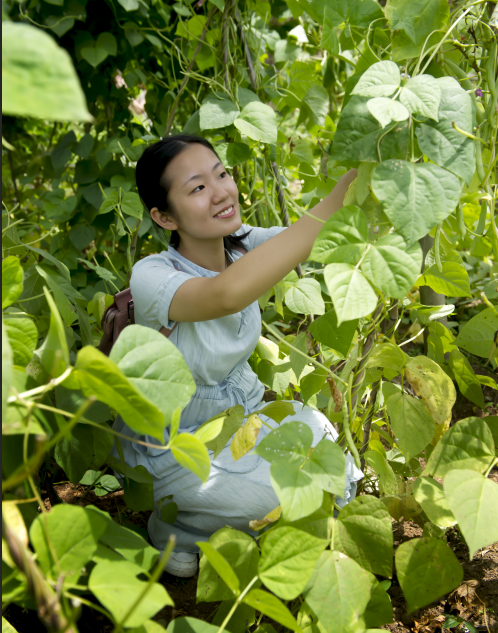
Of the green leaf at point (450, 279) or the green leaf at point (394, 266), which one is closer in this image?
the green leaf at point (394, 266)

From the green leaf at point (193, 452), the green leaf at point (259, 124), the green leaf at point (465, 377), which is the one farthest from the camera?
the green leaf at point (259, 124)

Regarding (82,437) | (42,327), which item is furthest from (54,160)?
(82,437)

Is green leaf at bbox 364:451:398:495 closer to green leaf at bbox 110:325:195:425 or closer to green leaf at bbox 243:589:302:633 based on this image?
green leaf at bbox 243:589:302:633

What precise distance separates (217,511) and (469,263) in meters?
1.68

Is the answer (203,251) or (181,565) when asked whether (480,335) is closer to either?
(203,251)

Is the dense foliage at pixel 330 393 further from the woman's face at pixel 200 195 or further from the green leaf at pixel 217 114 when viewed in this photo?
the woman's face at pixel 200 195

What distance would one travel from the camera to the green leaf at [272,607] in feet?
1.94

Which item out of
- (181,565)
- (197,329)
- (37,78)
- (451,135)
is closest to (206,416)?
(197,329)

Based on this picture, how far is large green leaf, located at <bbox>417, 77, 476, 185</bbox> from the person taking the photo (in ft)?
2.06

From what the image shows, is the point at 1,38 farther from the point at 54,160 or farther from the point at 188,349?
the point at 54,160

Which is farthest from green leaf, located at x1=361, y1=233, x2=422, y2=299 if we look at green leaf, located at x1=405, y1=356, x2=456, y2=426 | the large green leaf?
green leaf, located at x1=405, y1=356, x2=456, y2=426

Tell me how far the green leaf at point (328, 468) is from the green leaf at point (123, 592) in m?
0.25

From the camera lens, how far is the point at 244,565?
719 millimetres

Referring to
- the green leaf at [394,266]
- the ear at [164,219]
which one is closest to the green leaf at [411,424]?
A: the green leaf at [394,266]
